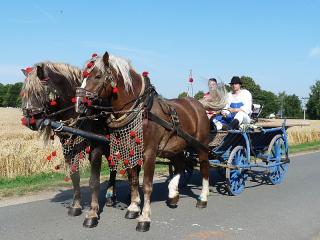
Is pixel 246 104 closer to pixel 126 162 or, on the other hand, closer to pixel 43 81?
pixel 126 162

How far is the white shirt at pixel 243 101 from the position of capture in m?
8.86

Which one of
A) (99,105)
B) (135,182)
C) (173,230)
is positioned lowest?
(173,230)

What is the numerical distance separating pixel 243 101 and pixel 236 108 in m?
0.20

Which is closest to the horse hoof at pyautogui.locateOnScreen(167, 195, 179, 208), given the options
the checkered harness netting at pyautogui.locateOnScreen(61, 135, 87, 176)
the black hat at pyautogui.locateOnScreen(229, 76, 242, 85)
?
the checkered harness netting at pyautogui.locateOnScreen(61, 135, 87, 176)

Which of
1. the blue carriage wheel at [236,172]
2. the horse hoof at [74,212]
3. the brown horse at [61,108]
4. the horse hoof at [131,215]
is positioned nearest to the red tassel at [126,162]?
the brown horse at [61,108]

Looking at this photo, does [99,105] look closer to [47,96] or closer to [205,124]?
[47,96]

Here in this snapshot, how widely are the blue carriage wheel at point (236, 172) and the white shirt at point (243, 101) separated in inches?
33.0

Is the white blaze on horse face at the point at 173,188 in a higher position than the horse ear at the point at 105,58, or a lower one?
lower

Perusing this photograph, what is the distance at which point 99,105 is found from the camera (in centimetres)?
581

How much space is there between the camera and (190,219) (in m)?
6.52

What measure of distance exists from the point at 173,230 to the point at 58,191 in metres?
3.51

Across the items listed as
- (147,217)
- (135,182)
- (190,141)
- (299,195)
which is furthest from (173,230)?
(299,195)

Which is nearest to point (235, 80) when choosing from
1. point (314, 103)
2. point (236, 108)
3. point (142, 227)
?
point (236, 108)

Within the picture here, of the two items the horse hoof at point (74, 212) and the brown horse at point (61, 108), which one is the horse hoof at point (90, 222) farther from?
the horse hoof at point (74, 212)
